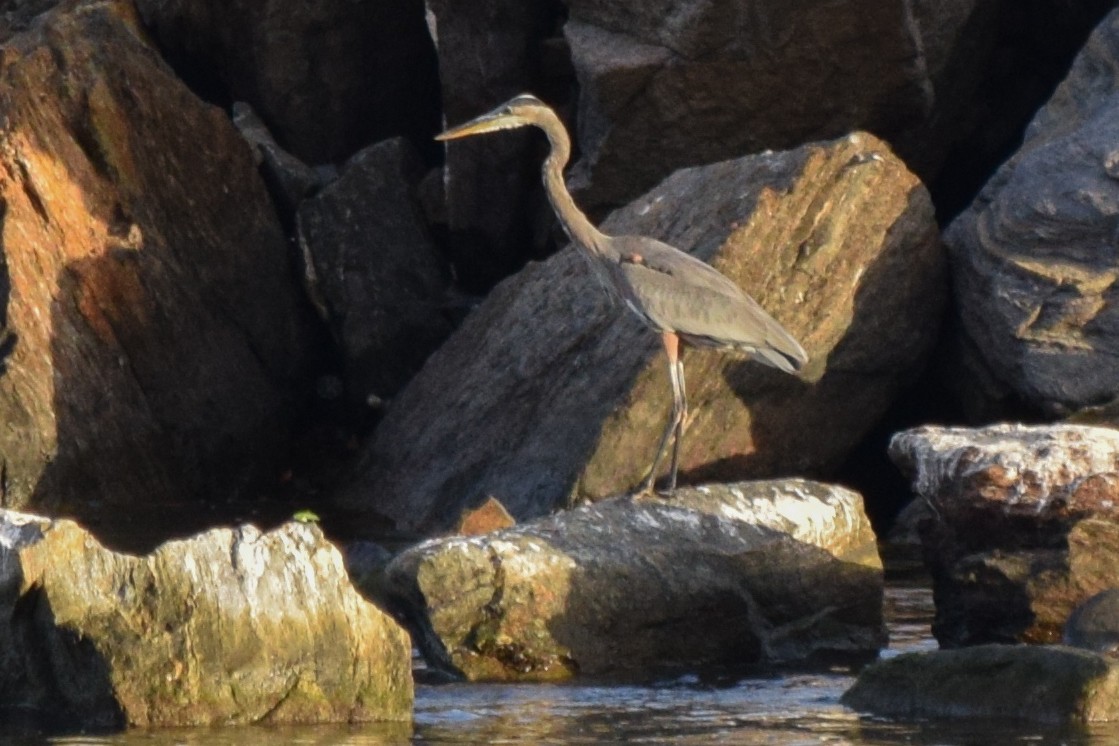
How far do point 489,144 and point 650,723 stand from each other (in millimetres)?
8785

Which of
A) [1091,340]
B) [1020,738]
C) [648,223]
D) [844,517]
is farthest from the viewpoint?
[648,223]

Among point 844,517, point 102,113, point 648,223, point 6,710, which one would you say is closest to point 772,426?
point 648,223

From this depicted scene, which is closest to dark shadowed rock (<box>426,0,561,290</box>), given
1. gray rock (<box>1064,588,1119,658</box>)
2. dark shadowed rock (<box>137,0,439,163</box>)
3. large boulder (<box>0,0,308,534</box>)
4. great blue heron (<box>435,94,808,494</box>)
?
dark shadowed rock (<box>137,0,439,163</box>)

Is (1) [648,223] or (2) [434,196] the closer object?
(1) [648,223]

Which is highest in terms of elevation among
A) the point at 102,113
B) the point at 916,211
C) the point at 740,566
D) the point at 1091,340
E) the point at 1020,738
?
the point at 102,113

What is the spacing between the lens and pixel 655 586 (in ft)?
27.6

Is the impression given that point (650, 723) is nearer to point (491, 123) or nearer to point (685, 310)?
point (685, 310)

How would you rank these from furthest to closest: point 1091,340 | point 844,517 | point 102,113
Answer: point 102,113
point 1091,340
point 844,517

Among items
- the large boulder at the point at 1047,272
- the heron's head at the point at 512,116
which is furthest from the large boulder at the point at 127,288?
the large boulder at the point at 1047,272

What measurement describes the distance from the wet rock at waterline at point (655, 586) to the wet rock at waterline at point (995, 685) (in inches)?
39.4

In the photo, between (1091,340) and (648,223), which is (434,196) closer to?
(648,223)

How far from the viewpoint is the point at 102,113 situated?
45.7ft

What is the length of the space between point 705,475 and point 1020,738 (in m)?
5.11

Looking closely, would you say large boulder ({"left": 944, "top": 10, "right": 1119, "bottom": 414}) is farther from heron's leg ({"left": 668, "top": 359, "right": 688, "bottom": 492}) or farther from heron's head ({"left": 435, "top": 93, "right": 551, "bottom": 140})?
heron's head ({"left": 435, "top": 93, "right": 551, "bottom": 140})
